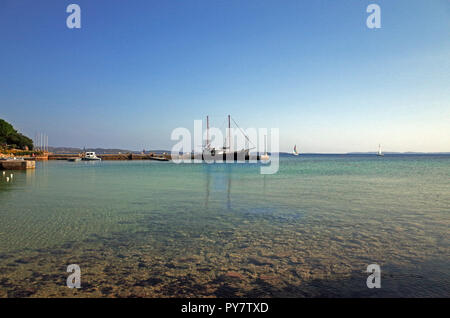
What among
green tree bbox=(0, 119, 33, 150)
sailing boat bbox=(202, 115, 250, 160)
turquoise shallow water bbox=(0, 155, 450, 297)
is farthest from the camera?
sailing boat bbox=(202, 115, 250, 160)

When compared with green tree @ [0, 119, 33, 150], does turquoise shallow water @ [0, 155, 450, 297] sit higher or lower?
lower

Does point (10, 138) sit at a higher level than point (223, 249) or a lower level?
higher

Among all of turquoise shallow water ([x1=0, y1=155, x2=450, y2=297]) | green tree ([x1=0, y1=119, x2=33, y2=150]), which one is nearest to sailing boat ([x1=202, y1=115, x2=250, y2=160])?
green tree ([x1=0, y1=119, x2=33, y2=150])

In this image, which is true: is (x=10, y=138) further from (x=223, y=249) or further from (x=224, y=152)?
(x=223, y=249)

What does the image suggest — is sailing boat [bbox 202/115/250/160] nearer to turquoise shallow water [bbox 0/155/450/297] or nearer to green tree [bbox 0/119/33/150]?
green tree [bbox 0/119/33/150]

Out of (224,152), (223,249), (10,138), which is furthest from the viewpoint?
(224,152)

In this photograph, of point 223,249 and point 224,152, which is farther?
point 224,152

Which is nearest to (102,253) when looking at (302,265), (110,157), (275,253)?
(275,253)

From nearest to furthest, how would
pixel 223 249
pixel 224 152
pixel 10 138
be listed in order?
pixel 223 249 → pixel 10 138 → pixel 224 152

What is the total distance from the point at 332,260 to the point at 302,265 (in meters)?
0.91

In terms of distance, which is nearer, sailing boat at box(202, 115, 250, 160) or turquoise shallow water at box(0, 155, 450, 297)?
turquoise shallow water at box(0, 155, 450, 297)

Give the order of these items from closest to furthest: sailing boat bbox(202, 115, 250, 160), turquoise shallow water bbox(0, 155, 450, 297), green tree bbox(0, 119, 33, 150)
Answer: turquoise shallow water bbox(0, 155, 450, 297), green tree bbox(0, 119, 33, 150), sailing boat bbox(202, 115, 250, 160)

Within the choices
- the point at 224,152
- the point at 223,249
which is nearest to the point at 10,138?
the point at 224,152
